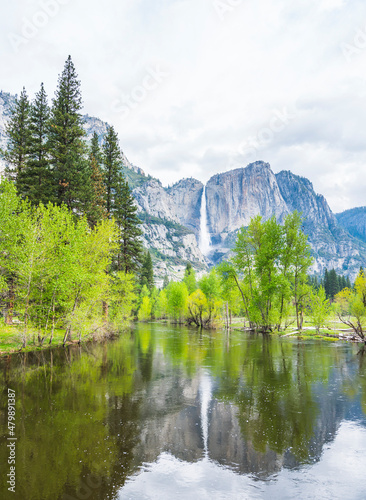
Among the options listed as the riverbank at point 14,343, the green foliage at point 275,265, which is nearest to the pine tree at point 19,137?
the riverbank at point 14,343

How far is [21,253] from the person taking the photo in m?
23.8

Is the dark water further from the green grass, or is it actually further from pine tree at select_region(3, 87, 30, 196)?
pine tree at select_region(3, 87, 30, 196)

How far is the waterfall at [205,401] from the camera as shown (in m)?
10.4

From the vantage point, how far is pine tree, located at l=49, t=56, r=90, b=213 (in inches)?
1394

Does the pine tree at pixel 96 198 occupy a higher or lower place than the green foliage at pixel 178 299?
higher

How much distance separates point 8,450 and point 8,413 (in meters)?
3.61

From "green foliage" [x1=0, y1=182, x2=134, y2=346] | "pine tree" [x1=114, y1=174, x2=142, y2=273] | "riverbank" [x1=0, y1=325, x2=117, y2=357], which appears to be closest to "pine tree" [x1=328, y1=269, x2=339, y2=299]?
"pine tree" [x1=114, y1=174, x2=142, y2=273]

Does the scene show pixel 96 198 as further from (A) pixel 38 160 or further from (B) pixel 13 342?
(B) pixel 13 342

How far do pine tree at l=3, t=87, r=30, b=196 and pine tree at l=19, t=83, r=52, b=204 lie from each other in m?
0.85

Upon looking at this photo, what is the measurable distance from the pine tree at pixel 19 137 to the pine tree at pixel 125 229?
551 inches

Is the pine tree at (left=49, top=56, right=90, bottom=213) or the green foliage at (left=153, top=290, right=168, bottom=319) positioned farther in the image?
the green foliage at (left=153, top=290, right=168, bottom=319)

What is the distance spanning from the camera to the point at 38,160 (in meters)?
36.5

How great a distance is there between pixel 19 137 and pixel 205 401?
133 ft

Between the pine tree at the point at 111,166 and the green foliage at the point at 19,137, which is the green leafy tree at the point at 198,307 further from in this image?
the green foliage at the point at 19,137
